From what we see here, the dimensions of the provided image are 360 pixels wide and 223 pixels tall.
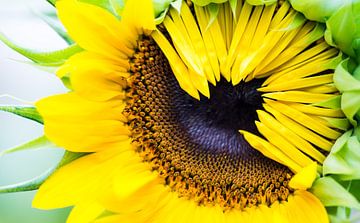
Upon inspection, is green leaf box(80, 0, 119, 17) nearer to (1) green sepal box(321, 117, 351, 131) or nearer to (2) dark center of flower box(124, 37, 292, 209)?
(2) dark center of flower box(124, 37, 292, 209)

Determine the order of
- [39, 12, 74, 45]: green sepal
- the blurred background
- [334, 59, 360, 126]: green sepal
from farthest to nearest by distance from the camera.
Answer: the blurred background → [39, 12, 74, 45]: green sepal → [334, 59, 360, 126]: green sepal

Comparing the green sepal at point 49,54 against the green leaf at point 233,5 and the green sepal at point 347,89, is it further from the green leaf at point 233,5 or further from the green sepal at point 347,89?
the green sepal at point 347,89

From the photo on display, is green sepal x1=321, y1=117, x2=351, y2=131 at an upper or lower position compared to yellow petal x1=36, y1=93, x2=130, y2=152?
lower

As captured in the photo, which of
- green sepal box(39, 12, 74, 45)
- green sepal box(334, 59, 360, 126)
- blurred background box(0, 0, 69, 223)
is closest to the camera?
green sepal box(334, 59, 360, 126)

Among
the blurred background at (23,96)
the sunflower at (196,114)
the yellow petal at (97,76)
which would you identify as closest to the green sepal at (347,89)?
the sunflower at (196,114)

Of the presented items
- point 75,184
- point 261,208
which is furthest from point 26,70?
point 261,208

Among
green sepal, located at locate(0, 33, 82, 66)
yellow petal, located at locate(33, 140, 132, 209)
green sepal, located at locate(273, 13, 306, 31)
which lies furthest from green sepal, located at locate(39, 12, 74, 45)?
green sepal, located at locate(273, 13, 306, 31)

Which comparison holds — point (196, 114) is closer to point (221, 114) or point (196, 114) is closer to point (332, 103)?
point (221, 114)

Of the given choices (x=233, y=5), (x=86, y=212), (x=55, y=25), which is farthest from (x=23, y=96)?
(x=233, y=5)
